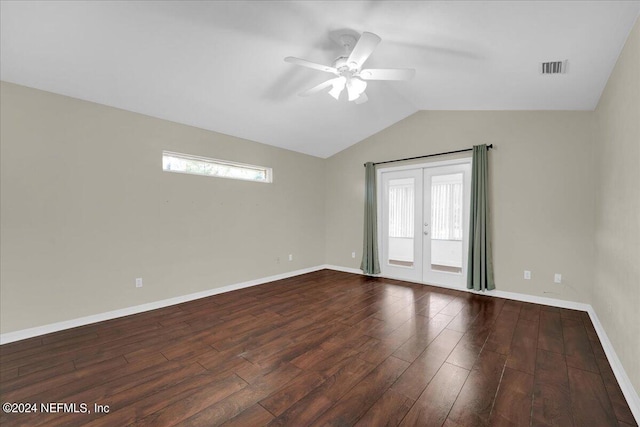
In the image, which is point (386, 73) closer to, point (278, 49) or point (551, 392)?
point (278, 49)

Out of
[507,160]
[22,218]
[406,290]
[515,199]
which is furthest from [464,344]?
[22,218]

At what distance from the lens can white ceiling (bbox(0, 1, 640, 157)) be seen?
6.88 ft

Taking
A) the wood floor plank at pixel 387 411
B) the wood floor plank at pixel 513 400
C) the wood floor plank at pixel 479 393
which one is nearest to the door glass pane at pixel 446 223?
the wood floor plank at pixel 479 393

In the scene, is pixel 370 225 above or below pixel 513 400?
above

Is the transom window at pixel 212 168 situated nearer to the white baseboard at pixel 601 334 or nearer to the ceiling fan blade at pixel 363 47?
the ceiling fan blade at pixel 363 47

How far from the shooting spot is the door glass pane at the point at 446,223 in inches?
176

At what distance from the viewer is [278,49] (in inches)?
110

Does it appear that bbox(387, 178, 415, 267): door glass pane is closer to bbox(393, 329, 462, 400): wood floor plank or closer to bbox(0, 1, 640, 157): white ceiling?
bbox(0, 1, 640, 157): white ceiling

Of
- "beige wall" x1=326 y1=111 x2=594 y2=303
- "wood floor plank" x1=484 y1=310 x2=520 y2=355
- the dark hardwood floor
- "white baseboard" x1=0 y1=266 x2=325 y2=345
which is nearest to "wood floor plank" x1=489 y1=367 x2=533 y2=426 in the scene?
the dark hardwood floor

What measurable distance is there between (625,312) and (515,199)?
7.37ft

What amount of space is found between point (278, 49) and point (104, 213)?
282 cm

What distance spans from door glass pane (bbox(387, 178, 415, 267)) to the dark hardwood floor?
1651 millimetres

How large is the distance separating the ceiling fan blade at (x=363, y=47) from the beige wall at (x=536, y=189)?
9.06 ft

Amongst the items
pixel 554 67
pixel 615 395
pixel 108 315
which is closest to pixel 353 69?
pixel 554 67
